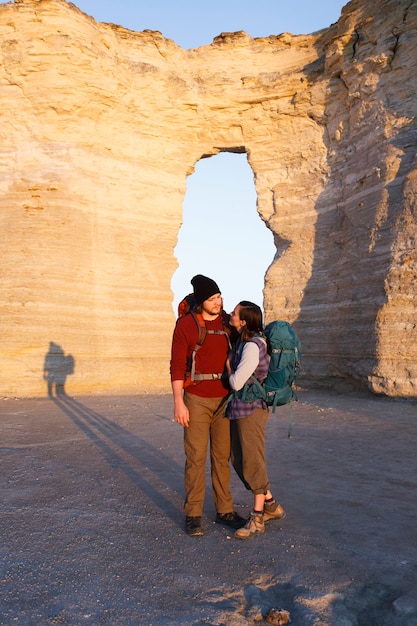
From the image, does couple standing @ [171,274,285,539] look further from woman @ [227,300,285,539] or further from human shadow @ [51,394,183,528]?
human shadow @ [51,394,183,528]

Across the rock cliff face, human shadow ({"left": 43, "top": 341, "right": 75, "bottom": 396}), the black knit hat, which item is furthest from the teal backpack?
human shadow ({"left": 43, "top": 341, "right": 75, "bottom": 396})

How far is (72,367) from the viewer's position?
14.1m

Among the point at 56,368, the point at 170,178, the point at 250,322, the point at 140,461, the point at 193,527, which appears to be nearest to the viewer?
the point at 193,527

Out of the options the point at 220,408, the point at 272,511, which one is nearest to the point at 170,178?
the point at 220,408

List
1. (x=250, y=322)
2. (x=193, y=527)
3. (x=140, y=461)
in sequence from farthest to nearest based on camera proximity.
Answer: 1. (x=140, y=461)
2. (x=250, y=322)
3. (x=193, y=527)

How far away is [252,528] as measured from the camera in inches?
143

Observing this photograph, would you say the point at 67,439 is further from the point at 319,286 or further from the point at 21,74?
the point at 21,74

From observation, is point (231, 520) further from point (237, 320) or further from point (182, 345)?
point (237, 320)

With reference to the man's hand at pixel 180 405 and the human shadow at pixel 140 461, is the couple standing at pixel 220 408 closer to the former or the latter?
the man's hand at pixel 180 405

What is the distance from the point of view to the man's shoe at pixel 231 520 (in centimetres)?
383

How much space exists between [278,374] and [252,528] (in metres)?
1.12

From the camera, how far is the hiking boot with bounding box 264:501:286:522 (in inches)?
153

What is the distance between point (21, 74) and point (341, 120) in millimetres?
9766

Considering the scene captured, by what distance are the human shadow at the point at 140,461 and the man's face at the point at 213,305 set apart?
65.0 inches
